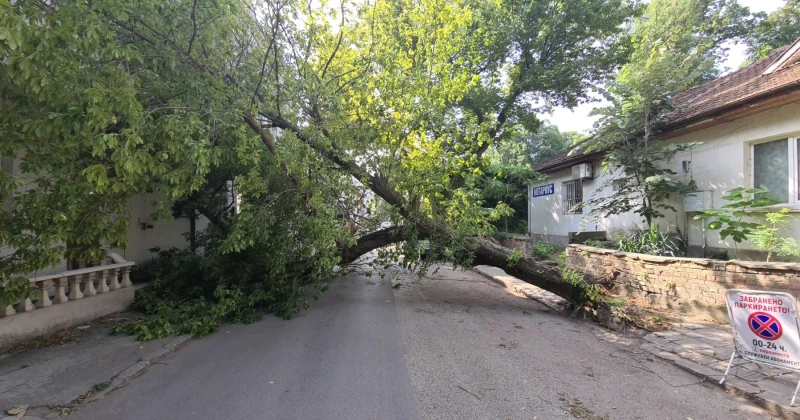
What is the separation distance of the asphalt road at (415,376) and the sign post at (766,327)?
1.84 ft

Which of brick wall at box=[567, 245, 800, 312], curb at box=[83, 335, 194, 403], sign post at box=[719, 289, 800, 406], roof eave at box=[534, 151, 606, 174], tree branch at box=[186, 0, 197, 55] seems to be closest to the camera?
sign post at box=[719, 289, 800, 406]

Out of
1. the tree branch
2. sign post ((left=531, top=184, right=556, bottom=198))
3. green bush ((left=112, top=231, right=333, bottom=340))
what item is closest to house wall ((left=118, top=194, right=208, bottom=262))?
green bush ((left=112, top=231, right=333, bottom=340))

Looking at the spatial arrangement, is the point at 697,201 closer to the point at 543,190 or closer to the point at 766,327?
the point at 766,327

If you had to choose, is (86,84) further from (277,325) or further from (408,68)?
(408,68)

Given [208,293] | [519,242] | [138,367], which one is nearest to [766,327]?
[138,367]

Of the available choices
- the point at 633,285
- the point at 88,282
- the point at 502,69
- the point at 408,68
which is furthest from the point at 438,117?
the point at 502,69

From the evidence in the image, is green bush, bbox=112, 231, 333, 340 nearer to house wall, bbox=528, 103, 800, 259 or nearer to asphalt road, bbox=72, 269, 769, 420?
asphalt road, bbox=72, 269, 769, 420

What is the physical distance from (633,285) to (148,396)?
26.6ft

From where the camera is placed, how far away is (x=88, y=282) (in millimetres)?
6875

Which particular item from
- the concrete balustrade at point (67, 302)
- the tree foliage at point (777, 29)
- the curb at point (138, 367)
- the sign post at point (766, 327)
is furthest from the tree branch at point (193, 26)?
the tree foliage at point (777, 29)

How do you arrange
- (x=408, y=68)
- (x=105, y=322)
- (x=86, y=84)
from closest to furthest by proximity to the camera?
(x=86, y=84) < (x=105, y=322) < (x=408, y=68)

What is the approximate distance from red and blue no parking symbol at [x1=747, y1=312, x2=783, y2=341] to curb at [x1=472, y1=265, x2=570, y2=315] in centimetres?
368

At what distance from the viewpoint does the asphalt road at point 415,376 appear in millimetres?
3658

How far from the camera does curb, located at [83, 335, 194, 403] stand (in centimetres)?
413
